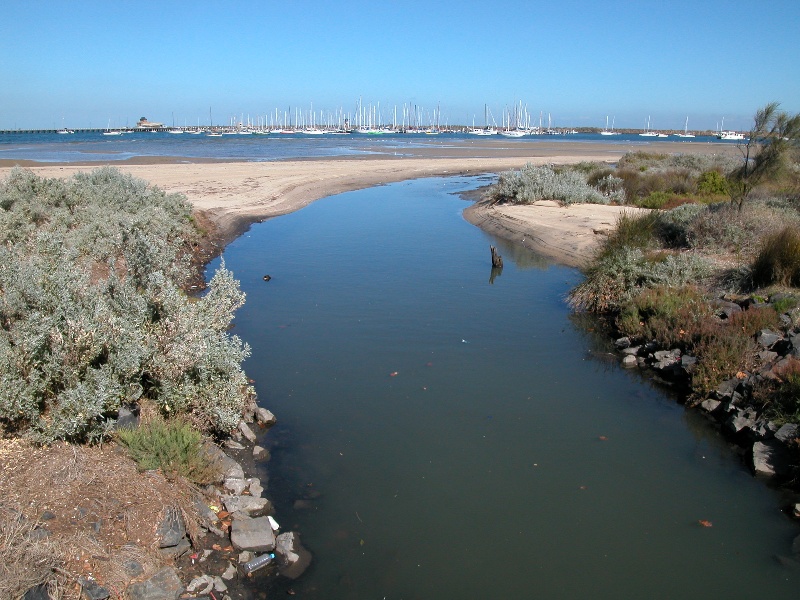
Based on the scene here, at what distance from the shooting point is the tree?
19.0 m

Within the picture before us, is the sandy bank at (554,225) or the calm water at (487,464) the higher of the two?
the sandy bank at (554,225)

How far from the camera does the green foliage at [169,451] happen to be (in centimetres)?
722

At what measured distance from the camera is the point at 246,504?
7.64 m

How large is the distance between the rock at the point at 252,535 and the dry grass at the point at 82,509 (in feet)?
1.56

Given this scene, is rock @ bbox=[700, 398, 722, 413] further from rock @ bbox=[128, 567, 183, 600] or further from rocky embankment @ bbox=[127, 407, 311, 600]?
rock @ bbox=[128, 567, 183, 600]

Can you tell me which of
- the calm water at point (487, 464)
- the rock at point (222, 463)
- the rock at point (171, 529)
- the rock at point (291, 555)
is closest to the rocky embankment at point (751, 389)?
the calm water at point (487, 464)

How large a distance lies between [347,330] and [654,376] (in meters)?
5.92

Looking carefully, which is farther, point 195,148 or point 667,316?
point 195,148

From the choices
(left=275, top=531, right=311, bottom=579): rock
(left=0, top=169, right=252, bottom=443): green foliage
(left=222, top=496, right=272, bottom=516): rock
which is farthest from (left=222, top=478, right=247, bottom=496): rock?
(left=275, top=531, right=311, bottom=579): rock

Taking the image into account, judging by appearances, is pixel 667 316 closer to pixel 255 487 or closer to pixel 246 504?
pixel 255 487

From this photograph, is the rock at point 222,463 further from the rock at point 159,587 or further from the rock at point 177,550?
the rock at point 159,587

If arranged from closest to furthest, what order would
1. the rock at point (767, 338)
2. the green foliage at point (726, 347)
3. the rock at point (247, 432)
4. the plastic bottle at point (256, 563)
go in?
the plastic bottle at point (256, 563) < the rock at point (247, 432) < the green foliage at point (726, 347) < the rock at point (767, 338)

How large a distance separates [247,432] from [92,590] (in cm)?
381

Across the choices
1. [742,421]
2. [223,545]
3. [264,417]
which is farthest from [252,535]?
[742,421]
